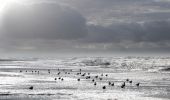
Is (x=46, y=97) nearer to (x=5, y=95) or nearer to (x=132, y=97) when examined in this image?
(x=5, y=95)

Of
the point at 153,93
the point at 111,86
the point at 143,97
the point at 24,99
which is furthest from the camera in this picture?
the point at 111,86

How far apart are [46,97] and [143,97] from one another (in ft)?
44.4

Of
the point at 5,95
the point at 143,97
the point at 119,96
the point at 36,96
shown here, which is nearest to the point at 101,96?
the point at 119,96

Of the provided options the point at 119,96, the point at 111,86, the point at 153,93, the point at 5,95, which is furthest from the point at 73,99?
the point at 111,86

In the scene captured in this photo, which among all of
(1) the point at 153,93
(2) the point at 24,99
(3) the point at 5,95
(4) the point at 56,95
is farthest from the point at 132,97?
(3) the point at 5,95

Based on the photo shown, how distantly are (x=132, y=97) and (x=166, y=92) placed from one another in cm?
856

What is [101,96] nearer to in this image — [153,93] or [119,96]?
[119,96]

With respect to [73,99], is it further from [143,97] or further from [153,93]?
[153,93]

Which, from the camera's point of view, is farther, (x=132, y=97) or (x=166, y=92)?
(x=166, y=92)

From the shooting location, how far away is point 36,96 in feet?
168

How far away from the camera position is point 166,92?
5697 cm

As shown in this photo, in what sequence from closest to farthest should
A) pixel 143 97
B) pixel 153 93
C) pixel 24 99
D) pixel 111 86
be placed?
pixel 24 99, pixel 143 97, pixel 153 93, pixel 111 86

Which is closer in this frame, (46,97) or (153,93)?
(46,97)

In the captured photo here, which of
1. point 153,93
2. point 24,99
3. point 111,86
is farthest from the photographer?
point 111,86
